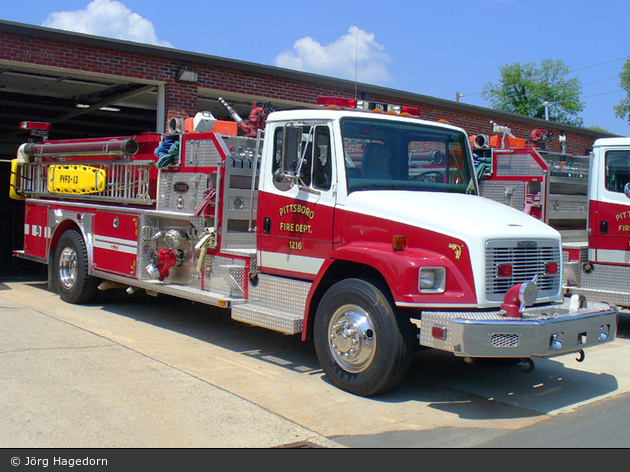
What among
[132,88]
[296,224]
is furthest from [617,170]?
[132,88]

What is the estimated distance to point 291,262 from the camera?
6.59 m

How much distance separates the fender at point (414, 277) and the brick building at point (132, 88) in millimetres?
6288

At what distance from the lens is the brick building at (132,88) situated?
42.2ft

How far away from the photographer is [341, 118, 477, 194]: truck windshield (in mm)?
6137

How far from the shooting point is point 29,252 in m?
10.9

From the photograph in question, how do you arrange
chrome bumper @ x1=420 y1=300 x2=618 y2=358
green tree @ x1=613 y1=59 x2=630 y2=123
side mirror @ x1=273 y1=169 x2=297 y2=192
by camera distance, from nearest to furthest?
chrome bumper @ x1=420 y1=300 x2=618 y2=358
side mirror @ x1=273 y1=169 x2=297 y2=192
green tree @ x1=613 y1=59 x2=630 y2=123

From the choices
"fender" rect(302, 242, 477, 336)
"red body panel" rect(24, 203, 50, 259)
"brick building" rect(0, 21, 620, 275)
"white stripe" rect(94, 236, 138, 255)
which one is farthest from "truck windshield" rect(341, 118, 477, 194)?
"red body panel" rect(24, 203, 50, 259)

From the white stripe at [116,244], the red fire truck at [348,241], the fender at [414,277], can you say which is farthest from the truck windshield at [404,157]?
the white stripe at [116,244]

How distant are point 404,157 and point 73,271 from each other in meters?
5.66

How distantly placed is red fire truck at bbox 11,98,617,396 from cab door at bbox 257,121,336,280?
2 cm

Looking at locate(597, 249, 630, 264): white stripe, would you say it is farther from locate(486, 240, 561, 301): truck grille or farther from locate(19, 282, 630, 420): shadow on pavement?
locate(486, 240, 561, 301): truck grille

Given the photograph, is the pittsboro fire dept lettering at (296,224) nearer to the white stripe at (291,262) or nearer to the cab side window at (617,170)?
the white stripe at (291,262)
